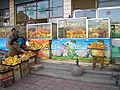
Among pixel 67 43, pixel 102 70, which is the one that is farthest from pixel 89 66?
pixel 67 43

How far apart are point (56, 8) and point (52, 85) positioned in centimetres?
621

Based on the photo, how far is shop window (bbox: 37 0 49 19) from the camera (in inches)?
428

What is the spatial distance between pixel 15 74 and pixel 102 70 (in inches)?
131

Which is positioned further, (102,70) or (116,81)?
(102,70)

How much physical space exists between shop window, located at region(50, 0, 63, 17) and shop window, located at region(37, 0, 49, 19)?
0.38 metres

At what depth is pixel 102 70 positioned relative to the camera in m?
6.38

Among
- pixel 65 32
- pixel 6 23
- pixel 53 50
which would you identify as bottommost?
pixel 53 50

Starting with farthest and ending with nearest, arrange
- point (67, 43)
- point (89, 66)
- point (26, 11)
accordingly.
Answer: point (26, 11), point (67, 43), point (89, 66)

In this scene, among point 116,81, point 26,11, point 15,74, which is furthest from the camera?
point 26,11

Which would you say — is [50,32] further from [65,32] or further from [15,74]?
[15,74]

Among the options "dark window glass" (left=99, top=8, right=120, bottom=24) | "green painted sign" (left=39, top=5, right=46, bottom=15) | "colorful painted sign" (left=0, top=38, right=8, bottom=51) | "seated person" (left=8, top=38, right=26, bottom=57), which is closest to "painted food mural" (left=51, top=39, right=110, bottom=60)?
"seated person" (left=8, top=38, right=26, bottom=57)

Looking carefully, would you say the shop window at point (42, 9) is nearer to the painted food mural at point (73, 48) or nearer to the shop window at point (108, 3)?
the painted food mural at point (73, 48)

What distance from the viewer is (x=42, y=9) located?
11031 millimetres

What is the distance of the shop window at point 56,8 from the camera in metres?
10.2
